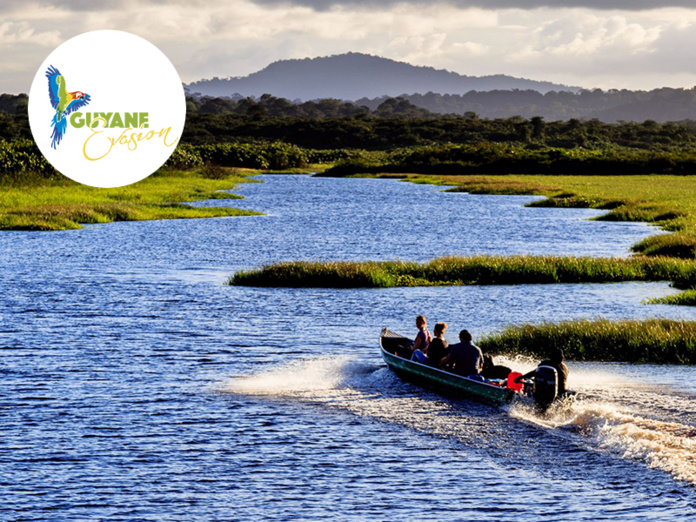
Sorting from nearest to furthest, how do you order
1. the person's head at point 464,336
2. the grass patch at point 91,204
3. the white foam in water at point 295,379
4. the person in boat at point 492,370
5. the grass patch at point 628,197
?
the person's head at point 464,336, the person in boat at point 492,370, the white foam in water at point 295,379, the grass patch at point 628,197, the grass patch at point 91,204

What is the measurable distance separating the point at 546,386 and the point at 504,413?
1457 millimetres

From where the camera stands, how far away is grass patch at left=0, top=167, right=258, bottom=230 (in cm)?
7206

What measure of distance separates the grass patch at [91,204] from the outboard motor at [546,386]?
54.5m

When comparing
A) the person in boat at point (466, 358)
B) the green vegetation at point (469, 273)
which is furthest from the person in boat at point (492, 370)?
the green vegetation at point (469, 273)

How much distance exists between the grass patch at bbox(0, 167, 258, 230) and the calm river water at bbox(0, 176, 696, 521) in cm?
2628

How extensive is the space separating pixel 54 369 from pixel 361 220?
59.0 metres

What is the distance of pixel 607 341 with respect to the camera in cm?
2909

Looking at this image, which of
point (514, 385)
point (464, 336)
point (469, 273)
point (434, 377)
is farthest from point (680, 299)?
point (514, 385)

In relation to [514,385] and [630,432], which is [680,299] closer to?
[514,385]

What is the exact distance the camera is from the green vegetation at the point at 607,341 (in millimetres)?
28109

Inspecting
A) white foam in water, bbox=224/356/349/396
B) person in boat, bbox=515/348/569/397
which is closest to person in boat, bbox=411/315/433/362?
white foam in water, bbox=224/356/349/396

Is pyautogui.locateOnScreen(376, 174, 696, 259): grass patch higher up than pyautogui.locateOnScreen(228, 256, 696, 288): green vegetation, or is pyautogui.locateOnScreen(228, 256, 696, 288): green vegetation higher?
pyautogui.locateOnScreen(376, 174, 696, 259): grass patch

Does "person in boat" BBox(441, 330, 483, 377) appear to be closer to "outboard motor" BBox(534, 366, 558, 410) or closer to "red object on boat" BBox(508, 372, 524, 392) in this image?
"red object on boat" BBox(508, 372, 524, 392)

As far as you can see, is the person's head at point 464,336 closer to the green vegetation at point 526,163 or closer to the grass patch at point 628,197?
the grass patch at point 628,197
